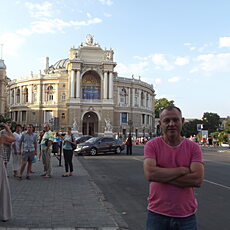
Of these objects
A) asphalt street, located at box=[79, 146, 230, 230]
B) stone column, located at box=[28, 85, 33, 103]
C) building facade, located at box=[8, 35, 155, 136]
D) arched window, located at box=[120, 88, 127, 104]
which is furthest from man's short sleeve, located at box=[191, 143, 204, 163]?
stone column, located at box=[28, 85, 33, 103]

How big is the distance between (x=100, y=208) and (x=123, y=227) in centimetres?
133

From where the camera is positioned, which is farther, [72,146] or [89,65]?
[89,65]

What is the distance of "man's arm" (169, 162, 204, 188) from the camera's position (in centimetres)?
280

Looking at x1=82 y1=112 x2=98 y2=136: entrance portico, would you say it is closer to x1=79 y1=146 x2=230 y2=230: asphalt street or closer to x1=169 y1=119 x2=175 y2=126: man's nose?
x1=79 y1=146 x2=230 y2=230: asphalt street

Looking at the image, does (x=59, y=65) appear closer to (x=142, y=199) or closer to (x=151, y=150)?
(x=142, y=199)

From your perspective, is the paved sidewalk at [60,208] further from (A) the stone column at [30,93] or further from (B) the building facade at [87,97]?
(A) the stone column at [30,93]

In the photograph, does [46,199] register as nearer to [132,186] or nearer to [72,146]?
[132,186]

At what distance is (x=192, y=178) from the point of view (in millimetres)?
2816

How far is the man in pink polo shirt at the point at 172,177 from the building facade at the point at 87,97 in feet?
208

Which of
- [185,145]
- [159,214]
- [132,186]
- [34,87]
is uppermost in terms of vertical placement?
[34,87]

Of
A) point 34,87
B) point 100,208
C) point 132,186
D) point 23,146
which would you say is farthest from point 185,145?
point 34,87

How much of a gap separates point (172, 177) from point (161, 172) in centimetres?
11

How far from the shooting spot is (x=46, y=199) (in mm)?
7414

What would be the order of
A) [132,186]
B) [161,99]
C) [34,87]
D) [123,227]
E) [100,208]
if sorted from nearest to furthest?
[123,227] → [100,208] → [132,186] → [34,87] → [161,99]
